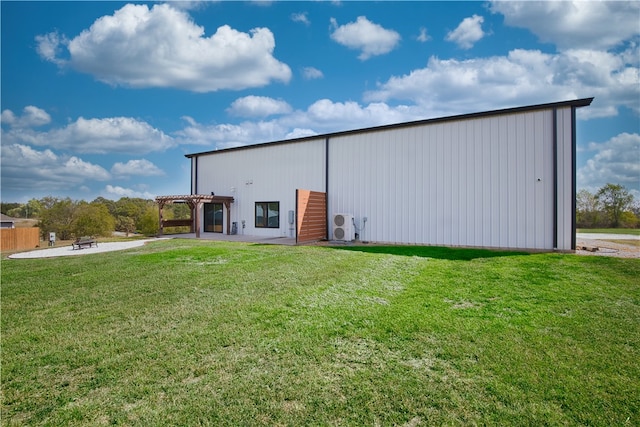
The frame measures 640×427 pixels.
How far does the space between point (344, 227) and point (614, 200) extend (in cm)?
Answer: 1779

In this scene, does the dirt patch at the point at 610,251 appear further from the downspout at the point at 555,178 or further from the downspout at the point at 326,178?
the downspout at the point at 326,178

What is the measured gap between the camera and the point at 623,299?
484 cm

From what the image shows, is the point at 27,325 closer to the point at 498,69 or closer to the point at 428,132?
the point at 428,132

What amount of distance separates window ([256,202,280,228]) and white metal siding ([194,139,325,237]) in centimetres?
21

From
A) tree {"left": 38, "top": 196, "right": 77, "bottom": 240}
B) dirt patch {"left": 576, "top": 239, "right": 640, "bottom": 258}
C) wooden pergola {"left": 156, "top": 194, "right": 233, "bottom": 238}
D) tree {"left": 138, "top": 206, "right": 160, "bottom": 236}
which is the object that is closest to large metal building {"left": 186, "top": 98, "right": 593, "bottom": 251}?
dirt patch {"left": 576, "top": 239, "right": 640, "bottom": 258}

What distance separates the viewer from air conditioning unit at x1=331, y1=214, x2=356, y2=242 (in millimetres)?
12586

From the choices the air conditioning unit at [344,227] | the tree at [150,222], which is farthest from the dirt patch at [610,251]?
the tree at [150,222]

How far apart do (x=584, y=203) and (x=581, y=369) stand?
2240 centimetres

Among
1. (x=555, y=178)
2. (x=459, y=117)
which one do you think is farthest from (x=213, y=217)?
(x=555, y=178)

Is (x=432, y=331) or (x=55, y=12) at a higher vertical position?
(x=55, y=12)

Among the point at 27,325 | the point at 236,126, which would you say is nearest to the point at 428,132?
the point at 236,126

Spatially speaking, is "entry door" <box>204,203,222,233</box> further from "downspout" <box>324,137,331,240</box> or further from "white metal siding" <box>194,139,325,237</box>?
"downspout" <box>324,137,331,240</box>

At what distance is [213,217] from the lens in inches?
700

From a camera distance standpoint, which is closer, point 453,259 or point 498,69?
point 453,259
